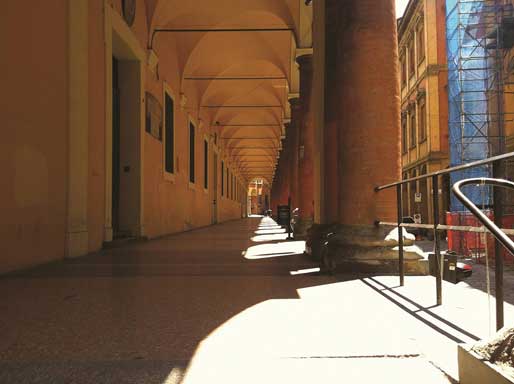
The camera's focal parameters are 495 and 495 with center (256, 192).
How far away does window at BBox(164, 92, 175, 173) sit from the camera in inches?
531

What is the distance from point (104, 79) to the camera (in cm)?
829

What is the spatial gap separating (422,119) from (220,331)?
2089cm

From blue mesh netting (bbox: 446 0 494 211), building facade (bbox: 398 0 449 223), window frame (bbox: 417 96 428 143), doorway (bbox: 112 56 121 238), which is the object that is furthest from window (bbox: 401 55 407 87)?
doorway (bbox: 112 56 121 238)

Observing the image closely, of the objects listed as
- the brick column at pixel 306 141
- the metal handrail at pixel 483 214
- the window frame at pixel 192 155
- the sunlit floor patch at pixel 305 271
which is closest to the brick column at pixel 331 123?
the sunlit floor patch at pixel 305 271

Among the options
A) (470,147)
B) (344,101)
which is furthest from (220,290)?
(470,147)

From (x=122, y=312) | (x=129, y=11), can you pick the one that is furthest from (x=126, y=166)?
(x=122, y=312)

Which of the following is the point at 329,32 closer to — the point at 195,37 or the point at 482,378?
the point at 482,378

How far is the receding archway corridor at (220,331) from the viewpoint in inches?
82.0

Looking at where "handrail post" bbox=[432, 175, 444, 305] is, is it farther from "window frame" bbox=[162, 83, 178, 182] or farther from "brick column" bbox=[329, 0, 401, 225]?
"window frame" bbox=[162, 83, 178, 182]

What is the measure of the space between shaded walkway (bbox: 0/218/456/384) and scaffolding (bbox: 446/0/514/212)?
13.9 meters

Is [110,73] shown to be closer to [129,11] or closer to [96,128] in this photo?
[96,128]

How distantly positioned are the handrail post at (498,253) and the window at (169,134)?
1137cm

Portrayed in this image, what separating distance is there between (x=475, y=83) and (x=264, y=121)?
1549 cm

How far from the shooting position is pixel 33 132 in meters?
5.68
